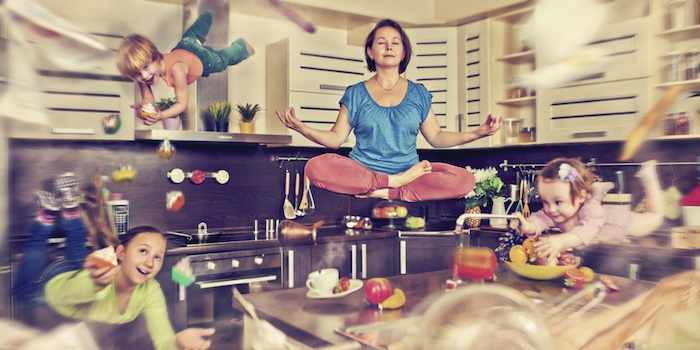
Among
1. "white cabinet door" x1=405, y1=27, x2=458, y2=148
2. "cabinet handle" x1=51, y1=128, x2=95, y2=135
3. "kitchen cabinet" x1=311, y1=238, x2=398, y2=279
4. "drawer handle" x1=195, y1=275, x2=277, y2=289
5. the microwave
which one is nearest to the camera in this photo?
"cabinet handle" x1=51, y1=128, x2=95, y2=135

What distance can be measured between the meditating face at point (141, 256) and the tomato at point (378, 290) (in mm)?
303

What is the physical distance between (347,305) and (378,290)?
70mm

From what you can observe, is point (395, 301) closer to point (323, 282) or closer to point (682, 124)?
point (323, 282)

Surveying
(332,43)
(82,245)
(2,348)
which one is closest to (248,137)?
(332,43)

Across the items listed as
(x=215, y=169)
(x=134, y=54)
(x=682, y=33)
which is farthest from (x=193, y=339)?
(x=215, y=169)

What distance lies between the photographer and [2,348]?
0.46 metres

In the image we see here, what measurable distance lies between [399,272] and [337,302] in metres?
0.20

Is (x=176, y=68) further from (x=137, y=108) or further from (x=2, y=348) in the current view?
(x=2, y=348)

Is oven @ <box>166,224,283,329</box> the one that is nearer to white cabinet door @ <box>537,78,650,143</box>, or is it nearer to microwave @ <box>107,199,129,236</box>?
microwave @ <box>107,199,129,236</box>

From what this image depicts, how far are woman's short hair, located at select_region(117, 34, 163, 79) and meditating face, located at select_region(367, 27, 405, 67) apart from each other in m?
0.27

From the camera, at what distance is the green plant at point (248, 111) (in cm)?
69

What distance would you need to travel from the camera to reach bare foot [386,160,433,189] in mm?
702

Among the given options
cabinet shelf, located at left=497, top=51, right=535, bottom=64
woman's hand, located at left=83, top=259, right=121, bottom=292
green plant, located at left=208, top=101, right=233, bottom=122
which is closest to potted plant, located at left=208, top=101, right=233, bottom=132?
green plant, located at left=208, top=101, right=233, bottom=122

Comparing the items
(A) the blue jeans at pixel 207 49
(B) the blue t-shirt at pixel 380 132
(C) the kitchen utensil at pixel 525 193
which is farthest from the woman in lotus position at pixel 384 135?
(C) the kitchen utensil at pixel 525 193
